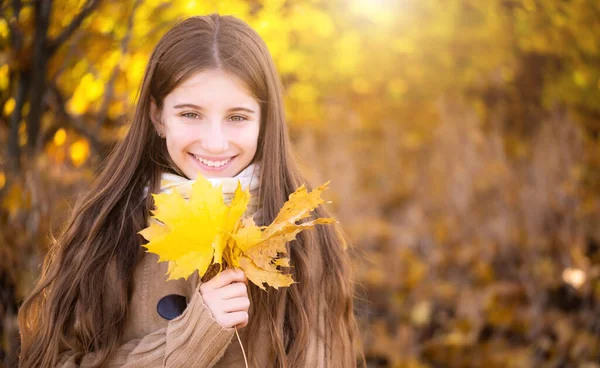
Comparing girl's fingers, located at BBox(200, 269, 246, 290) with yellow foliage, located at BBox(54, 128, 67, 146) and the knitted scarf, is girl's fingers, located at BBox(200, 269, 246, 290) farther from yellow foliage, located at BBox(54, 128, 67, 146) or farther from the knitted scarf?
yellow foliage, located at BBox(54, 128, 67, 146)

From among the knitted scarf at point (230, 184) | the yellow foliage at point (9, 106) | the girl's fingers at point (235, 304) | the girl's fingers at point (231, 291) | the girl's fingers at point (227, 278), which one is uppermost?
the yellow foliage at point (9, 106)

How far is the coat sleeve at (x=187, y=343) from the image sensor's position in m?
1.55

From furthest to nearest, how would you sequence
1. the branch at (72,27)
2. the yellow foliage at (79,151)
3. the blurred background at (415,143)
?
the yellow foliage at (79,151) → the blurred background at (415,143) → the branch at (72,27)

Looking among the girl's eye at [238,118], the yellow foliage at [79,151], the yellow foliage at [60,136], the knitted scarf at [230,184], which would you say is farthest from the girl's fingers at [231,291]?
the yellow foliage at [79,151]

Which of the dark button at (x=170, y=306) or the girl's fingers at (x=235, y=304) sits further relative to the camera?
the dark button at (x=170, y=306)

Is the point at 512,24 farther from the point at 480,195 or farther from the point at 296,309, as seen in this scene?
the point at 296,309

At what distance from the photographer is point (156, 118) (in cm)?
190

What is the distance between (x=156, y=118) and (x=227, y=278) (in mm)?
635

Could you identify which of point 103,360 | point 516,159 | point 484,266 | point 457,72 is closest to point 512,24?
point 457,72

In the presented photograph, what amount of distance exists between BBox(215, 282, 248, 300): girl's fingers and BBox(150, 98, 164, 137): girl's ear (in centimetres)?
59

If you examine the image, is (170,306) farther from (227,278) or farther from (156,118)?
(156,118)

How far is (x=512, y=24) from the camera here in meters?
4.87

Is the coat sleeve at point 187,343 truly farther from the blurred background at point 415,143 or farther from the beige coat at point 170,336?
the blurred background at point 415,143

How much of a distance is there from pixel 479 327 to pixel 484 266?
0.55 m
